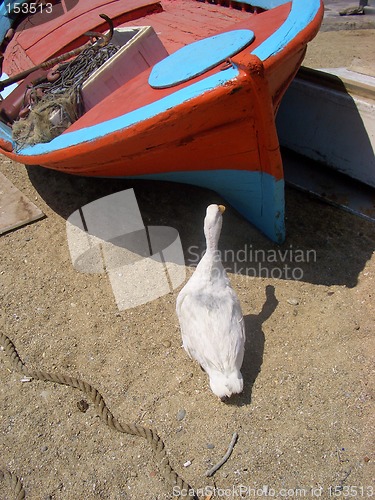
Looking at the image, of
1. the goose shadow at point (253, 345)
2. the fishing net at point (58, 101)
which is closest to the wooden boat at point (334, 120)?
the goose shadow at point (253, 345)

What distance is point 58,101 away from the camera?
3.46 m

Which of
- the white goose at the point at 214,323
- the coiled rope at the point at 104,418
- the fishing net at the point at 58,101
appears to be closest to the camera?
the coiled rope at the point at 104,418


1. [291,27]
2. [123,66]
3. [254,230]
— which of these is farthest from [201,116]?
[254,230]

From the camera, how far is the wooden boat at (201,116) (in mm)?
2740

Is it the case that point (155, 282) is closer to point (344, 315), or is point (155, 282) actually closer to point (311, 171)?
point (344, 315)

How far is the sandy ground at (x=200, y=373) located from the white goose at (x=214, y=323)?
20 centimetres

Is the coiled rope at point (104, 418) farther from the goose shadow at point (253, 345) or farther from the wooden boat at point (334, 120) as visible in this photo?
the wooden boat at point (334, 120)

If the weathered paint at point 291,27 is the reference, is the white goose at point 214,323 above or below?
below

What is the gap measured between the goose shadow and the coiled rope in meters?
0.48

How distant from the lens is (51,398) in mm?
2773

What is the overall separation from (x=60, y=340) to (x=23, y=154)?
143 centimetres

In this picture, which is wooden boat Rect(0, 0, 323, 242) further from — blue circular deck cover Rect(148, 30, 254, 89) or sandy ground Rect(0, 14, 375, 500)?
sandy ground Rect(0, 14, 375, 500)

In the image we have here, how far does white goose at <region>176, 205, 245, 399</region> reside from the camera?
2553 mm

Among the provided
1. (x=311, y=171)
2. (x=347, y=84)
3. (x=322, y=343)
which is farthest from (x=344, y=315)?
(x=347, y=84)
